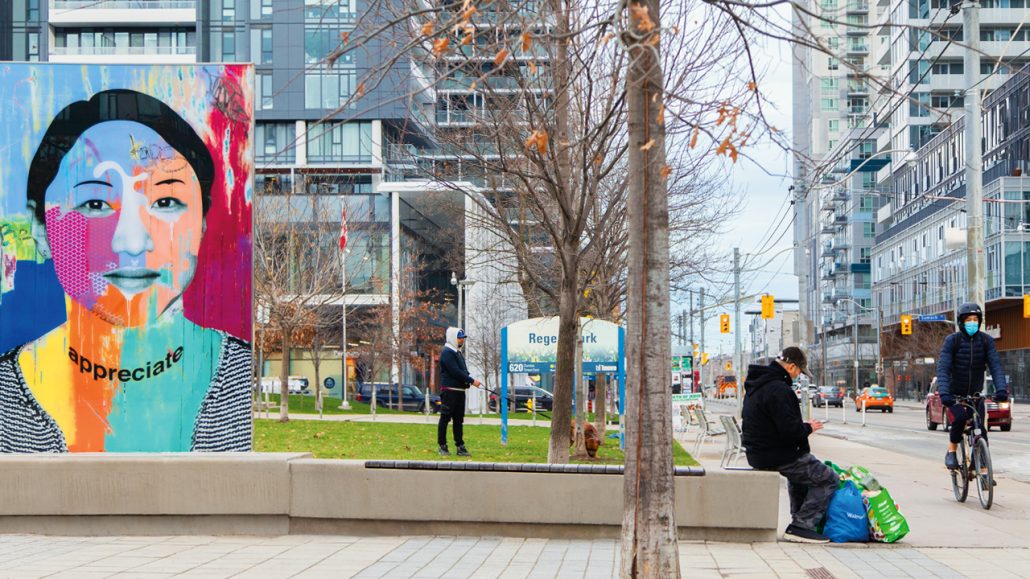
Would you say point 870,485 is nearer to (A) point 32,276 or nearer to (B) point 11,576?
(B) point 11,576

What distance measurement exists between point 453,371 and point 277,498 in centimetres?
714

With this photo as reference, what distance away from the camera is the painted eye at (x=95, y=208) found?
1149 centimetres

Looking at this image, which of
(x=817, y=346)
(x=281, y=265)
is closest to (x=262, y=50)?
(x=281, y=265)

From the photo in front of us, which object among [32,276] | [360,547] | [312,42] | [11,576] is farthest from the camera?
[312,42]

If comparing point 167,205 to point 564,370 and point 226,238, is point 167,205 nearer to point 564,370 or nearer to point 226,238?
point 226,238

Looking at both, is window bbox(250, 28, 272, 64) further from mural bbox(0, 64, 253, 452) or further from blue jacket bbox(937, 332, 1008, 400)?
blue jacket bbox(937, 332, 1008, 400)

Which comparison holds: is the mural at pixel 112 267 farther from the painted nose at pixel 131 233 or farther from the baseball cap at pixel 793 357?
the baseball cap at pixel 793 357

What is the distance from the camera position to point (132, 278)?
11.6 m

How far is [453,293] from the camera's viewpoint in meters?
63.5

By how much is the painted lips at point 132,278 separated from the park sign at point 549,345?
11256 mm

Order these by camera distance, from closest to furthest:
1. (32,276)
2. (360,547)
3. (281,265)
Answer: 1. (360,547)
2. (32,276)
3. (281,265)

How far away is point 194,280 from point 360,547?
380cm

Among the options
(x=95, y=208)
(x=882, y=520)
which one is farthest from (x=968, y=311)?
(x=95, y=208)

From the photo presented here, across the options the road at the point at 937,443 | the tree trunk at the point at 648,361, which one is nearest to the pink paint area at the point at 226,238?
the tree trunk at the point at 648,361
